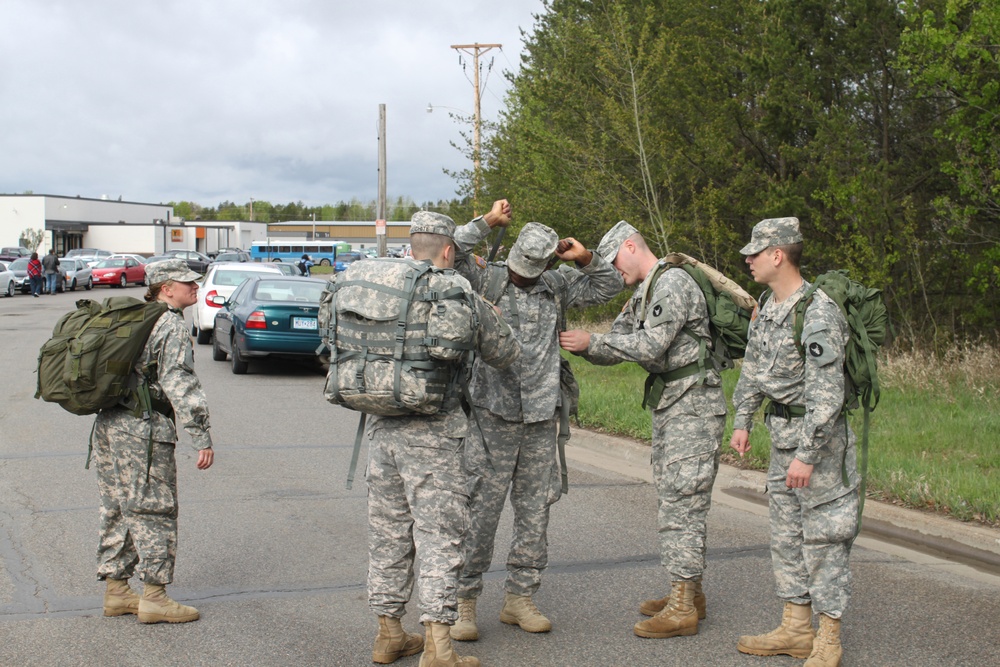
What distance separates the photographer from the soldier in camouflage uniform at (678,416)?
5.06 meters

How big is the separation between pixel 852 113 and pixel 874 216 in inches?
93.4

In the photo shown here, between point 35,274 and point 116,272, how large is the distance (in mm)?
11244

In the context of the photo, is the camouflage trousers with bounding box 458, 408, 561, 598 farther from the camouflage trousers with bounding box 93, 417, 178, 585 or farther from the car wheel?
the car wheel

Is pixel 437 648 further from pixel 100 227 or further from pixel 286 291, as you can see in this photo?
pixel 100 227

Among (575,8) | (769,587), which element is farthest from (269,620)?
(575,8)

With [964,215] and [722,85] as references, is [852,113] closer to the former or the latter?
[722,85]

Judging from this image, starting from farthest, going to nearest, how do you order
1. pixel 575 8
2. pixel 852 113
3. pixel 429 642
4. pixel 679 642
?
pixel 575 8
pixel 852 113
pixel 679 642
pixel 429 642

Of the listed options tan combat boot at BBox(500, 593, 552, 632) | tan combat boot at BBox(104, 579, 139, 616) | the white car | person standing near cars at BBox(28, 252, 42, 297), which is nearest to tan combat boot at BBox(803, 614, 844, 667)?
tan combat boot at BBox(500, 593, 552, 632)

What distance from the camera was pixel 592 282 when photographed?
5.39 meters

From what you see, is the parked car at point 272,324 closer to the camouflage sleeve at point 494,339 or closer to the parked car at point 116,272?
the camouflage sleeve at point 494,339

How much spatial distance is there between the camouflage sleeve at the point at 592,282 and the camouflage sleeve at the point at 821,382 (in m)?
1.11

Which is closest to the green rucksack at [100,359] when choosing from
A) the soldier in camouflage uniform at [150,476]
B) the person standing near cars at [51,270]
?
the soldier in camouflage uniform at [150,476]

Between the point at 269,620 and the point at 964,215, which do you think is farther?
the point at 964,215

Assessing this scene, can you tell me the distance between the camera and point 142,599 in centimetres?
520
